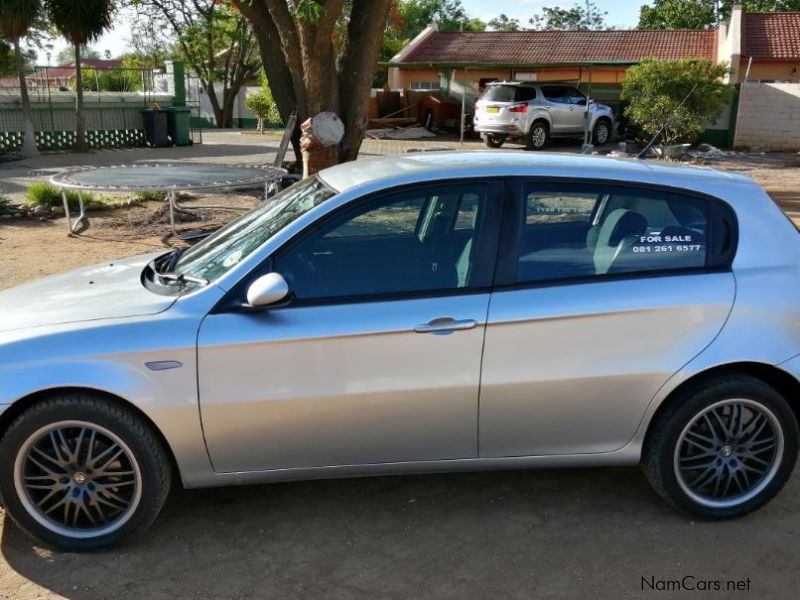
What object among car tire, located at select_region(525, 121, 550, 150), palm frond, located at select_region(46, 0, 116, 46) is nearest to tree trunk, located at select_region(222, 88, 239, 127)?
palm frond, located at select_region(46, 0, 116, 46)

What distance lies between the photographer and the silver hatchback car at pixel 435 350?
331 cm

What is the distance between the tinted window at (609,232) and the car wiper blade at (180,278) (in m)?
1.46

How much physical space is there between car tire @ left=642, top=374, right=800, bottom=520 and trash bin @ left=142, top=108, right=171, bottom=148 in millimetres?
22222

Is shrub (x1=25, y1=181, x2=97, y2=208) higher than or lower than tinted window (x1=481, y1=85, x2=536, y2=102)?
lower

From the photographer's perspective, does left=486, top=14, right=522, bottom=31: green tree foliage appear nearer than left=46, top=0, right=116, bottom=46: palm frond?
No

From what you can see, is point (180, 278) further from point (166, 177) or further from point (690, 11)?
point (690, 11)

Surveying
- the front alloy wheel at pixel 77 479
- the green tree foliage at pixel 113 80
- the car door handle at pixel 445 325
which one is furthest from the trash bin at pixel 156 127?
the car door handle at pixel 445 325

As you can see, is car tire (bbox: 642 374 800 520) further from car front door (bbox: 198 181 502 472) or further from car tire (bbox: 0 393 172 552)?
car tire (bbox: 0 393 172 552)

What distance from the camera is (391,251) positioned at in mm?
3590

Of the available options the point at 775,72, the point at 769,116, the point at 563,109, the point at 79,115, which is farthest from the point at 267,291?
the point at 775,72

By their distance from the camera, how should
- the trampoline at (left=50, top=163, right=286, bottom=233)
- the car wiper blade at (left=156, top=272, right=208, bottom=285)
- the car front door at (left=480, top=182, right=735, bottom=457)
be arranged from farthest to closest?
1. the trampoline at (left=50, top=163, right=286, bottom=233)
2. the car wiper blade at (left=156, top=272, right=208, bottom=285)
3. the car front door at (left=480, top=182, right=735, bottom=457)

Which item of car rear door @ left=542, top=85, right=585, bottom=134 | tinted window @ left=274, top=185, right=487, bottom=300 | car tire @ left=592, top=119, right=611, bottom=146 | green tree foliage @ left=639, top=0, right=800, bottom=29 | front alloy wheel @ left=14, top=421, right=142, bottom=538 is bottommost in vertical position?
front alloy wheel @ left=14, top=421, right=142, bottom=538

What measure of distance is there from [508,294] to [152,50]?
129ft
